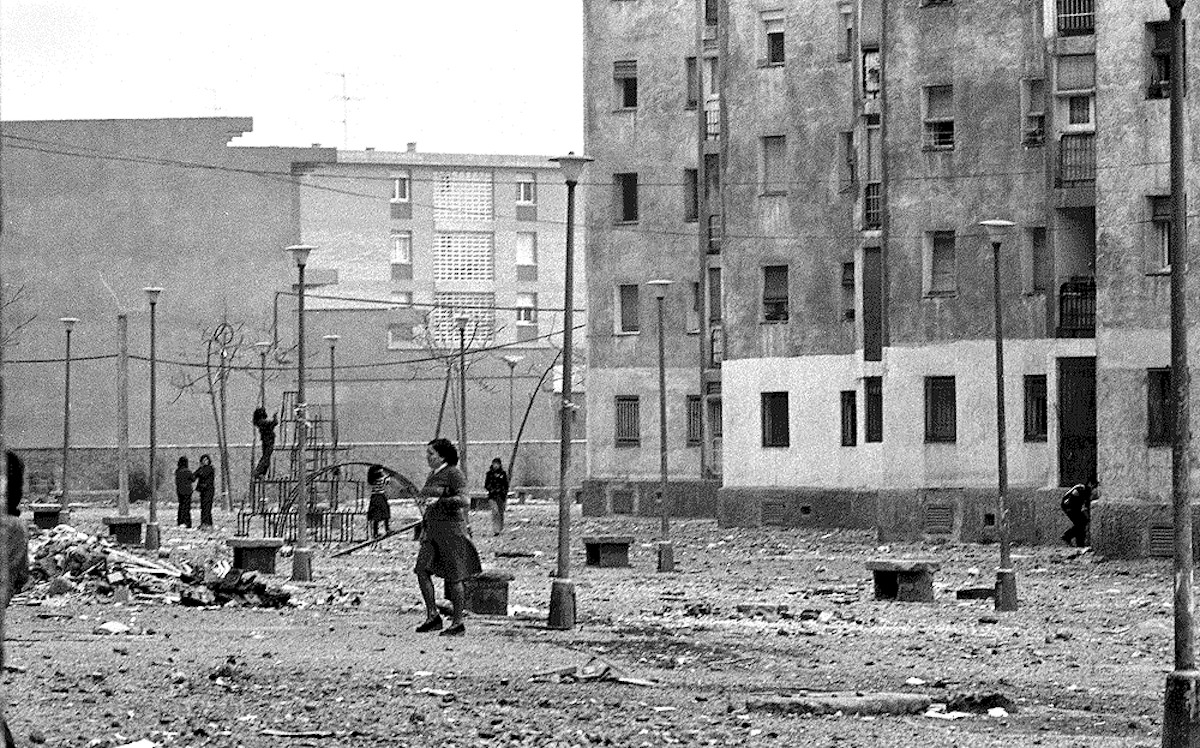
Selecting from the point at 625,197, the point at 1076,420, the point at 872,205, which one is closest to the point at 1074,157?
the point at 1076,420

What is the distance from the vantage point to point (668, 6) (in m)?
70.5

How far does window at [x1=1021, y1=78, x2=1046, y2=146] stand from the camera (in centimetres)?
5134

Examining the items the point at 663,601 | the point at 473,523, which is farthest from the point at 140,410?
the point at 663,601

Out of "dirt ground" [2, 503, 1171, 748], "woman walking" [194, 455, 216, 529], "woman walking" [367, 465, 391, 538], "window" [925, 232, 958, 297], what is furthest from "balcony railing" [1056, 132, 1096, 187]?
"woman walking" [194, 455, 216, 529]

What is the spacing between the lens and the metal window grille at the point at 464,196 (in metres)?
116

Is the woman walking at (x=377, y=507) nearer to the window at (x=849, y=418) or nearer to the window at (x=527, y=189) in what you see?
the window at (x=849, y=418)

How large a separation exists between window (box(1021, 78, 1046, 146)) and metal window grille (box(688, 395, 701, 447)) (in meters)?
19.9

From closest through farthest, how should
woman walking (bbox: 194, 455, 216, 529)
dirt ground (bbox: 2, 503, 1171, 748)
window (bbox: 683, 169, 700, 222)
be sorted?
dirt ground (bbox: 2, 503, 1171, 748) → woman walking (bbox: 194, 455, 216, 529) → window (bbox: 683, 169, 700, 222)

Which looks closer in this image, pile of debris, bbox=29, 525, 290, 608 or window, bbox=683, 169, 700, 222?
→ pile of debris, bbox=29, 525, 290, 608

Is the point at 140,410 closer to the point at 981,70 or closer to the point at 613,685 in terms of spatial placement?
the point at 981,70

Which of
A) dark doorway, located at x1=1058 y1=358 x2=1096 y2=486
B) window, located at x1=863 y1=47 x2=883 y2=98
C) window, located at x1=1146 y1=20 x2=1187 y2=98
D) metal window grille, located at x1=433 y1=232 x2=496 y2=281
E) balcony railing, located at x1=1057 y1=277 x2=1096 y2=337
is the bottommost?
dark doorway, located at x1=1058 y1=358 x2=1096 y2=486

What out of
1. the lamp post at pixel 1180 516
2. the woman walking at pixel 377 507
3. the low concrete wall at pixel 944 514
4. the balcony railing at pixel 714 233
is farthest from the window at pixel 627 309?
the lamp post at pixel 1180 516

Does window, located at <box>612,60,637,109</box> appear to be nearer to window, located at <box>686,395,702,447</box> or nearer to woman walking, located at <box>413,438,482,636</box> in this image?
window, located at <box>686,395,702,447</box>

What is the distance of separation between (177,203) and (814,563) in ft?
177
